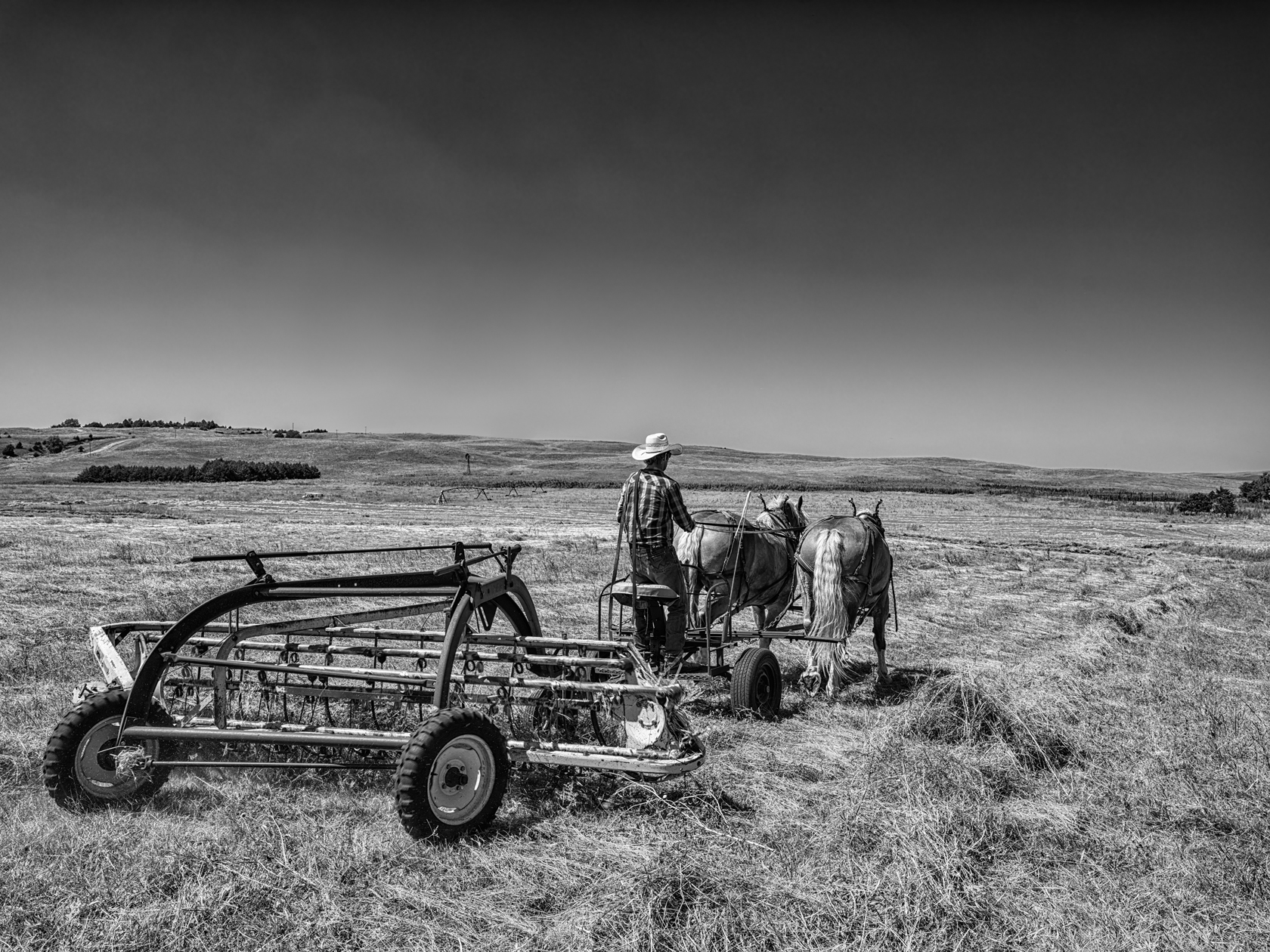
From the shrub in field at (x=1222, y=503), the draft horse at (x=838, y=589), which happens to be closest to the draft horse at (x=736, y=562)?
the draft horse at (x=838, y=589)

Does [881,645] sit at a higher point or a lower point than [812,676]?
higher

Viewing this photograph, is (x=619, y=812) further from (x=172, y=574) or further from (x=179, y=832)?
(x=172, y=574)

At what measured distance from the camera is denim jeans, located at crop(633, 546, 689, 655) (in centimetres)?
800

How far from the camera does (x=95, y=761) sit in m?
5.19

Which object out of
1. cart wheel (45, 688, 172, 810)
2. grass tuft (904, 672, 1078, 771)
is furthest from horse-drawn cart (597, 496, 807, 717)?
cart wheel (45, 688, 172, 810)

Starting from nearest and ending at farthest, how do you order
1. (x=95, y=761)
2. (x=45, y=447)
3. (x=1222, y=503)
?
(x=95, y=761) → (x=1222, y=503) → (x=45, y=447)

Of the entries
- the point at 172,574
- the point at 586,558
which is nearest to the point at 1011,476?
the point at 586,558

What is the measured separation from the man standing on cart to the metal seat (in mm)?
95

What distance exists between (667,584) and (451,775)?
3.60 meters

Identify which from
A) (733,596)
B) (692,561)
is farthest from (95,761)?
(733,596)

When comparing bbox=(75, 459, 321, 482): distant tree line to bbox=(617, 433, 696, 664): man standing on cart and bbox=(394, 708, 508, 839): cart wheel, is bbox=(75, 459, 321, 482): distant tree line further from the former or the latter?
bbox=(394, 708, 508, 839): cart wheel

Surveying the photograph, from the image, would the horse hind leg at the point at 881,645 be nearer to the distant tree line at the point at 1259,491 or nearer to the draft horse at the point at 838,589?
the draft horse at the point at 838,589

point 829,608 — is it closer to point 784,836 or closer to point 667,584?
point 667,584

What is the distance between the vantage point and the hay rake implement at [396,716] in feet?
15.9
